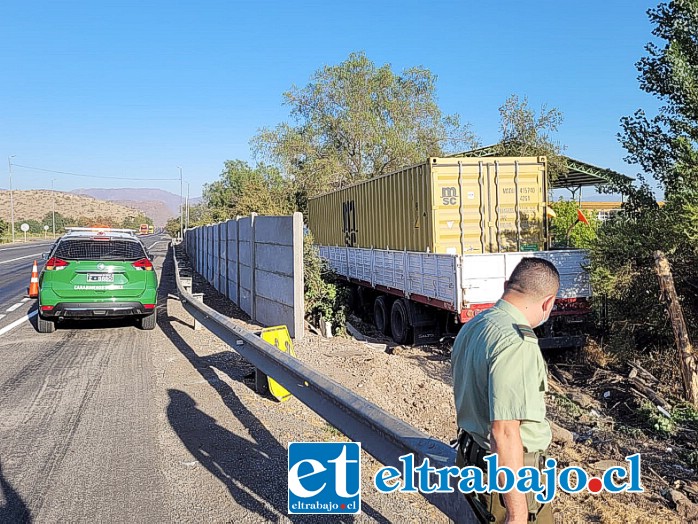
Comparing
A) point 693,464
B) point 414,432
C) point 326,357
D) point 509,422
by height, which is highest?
point 509,422

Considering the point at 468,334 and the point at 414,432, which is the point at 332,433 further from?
the point at 468,334

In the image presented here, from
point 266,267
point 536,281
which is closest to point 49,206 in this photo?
point 266,267

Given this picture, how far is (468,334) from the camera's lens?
2.61m

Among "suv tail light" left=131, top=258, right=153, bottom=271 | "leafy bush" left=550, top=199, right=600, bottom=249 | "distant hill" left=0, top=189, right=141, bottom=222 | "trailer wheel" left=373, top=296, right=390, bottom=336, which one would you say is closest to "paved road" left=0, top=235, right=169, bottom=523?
"suv tail light" left=131, top=258, right=153, bottom=271

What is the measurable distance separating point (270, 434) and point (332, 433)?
528 millimetres

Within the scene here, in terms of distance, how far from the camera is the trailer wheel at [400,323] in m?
12.8

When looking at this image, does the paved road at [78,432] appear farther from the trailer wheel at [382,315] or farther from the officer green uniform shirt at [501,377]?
the trailer wheel at [382,315]

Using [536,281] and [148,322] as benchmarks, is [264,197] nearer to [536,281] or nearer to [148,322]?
[148,322]

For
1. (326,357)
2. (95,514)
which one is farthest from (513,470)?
(326,357)

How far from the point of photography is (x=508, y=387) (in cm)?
231

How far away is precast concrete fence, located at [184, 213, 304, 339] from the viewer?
9.26 metres

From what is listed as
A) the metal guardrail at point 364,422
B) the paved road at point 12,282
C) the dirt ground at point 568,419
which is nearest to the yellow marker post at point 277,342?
the dirt ground at point 568,419

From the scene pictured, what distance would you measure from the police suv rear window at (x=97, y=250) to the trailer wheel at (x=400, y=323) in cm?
520

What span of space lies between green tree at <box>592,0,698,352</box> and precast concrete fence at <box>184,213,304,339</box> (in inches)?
184
